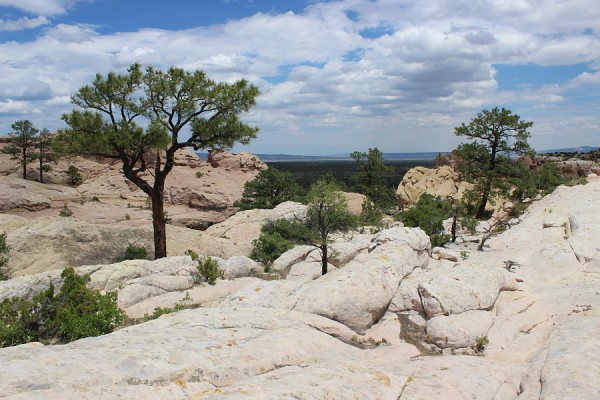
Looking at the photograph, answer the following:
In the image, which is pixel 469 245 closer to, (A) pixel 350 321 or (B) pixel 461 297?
(B) pixel 461 297

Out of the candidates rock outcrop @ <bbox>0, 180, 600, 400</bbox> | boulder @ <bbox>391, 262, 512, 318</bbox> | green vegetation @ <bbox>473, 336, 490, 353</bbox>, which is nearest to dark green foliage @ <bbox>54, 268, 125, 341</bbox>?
rock outcrop @ <bbox>0, 180, 600, 400</bbox>

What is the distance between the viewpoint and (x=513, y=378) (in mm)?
8164

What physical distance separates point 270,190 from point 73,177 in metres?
31.2

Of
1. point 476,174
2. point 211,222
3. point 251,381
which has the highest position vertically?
point 476,174

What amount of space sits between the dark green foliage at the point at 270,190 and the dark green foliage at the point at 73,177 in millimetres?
27656

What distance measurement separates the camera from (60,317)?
36.6 feet

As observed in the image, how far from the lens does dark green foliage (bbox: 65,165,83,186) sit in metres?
54.5

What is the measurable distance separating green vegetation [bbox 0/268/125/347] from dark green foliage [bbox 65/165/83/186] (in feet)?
159

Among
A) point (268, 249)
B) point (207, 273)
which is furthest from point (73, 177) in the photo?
point (207, 273)

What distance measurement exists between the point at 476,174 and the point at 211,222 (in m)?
26.3

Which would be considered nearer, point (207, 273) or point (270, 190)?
point (207, 273)

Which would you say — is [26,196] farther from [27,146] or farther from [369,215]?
[369,215]

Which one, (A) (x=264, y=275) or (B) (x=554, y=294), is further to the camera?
(A) (x=264, y=275)

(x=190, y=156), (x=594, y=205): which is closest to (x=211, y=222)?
(x=190, y=156)
